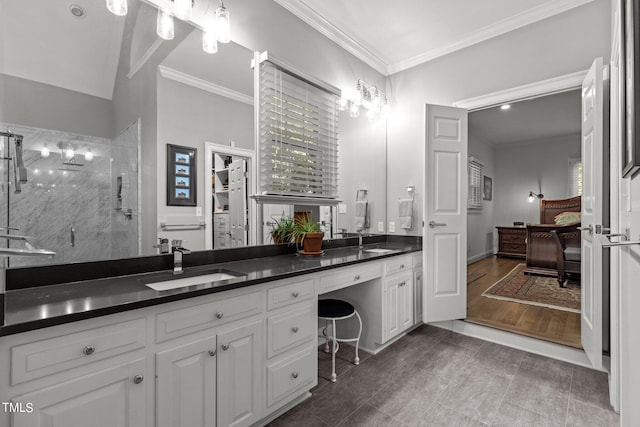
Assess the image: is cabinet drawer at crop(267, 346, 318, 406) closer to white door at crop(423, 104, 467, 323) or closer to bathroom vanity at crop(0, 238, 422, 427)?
bathroom vanity at crop(0, 238, 422, 427)

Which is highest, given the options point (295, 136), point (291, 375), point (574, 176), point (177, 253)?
point (574, 176)

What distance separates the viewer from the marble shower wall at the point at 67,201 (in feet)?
4.46

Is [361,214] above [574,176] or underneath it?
underneath

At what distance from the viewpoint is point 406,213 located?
3.47 meters

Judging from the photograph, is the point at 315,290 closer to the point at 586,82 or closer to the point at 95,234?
the point at 95,234

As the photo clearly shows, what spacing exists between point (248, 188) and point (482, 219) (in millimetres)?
6414

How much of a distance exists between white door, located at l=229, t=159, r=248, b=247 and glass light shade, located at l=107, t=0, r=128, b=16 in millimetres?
990

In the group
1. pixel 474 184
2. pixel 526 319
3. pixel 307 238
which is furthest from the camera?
pixel 474 184

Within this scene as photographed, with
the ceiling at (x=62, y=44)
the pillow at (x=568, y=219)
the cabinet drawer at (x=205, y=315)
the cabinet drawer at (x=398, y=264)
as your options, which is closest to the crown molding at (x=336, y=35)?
the ceiling at (x=62, y=44)

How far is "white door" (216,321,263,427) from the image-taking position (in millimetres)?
1464

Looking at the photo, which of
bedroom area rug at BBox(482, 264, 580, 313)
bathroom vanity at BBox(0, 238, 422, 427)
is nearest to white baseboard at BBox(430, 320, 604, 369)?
bedroom area rug at BBox(482, 264, 580, 313)

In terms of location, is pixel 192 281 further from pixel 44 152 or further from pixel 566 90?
pixel 566 90

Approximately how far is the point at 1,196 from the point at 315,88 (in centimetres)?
223

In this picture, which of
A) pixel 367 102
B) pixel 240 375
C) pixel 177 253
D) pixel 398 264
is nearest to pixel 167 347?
pixel 240 375
